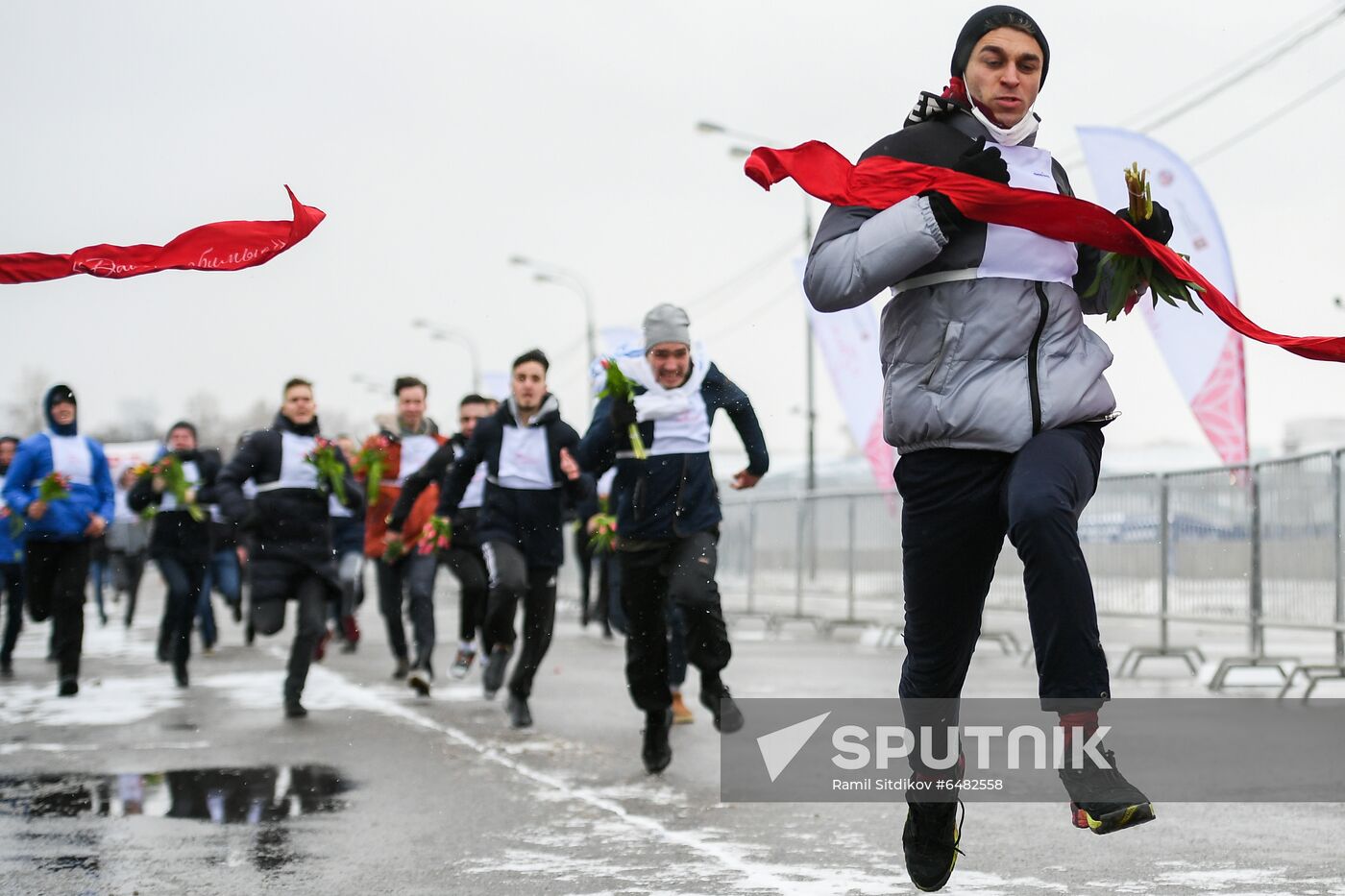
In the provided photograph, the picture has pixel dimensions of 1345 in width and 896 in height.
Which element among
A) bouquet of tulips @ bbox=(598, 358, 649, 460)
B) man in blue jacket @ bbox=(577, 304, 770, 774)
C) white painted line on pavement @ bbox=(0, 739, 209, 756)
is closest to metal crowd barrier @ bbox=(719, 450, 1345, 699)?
man in blue jacket @ bbox=(577, 304, 770, 774)

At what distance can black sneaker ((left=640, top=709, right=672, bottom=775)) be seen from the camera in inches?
325

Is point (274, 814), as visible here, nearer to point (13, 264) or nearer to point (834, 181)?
point (13, 264)

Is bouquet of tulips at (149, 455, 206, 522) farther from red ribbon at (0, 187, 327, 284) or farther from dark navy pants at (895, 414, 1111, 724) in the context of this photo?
dark navy pants at (895, 414, 1111, 724)

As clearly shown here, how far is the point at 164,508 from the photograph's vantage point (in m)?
14.6

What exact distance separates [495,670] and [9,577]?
702 centimetres

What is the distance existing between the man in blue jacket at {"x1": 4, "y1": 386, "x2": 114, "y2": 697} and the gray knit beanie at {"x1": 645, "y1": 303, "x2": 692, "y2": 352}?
17.6 feet

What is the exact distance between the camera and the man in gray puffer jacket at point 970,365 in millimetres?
4102

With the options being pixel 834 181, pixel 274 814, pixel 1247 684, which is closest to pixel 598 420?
pixel 274 814

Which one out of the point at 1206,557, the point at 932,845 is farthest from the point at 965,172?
the point at 1206,557

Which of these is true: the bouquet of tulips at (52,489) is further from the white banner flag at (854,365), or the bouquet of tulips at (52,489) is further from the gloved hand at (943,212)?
the white banner flag at (854,365)

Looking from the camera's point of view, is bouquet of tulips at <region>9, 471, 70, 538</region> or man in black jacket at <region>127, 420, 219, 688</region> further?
man in black jacket at <region>127, 420, 219, 688</region>

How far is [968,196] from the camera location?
13.6 feet

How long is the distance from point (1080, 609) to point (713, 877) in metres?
2.14

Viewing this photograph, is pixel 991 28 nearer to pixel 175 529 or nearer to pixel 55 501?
pixel 55 501
